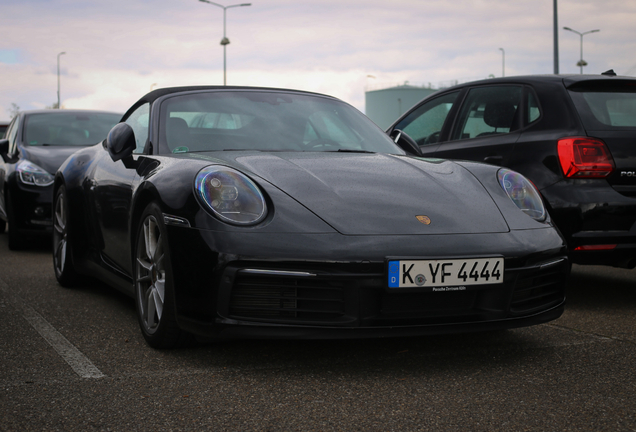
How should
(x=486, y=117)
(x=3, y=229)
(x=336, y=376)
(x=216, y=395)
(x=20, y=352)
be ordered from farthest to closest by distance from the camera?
(x=3, y=229) < (x=486, y=117) < (x=20, y=352) < (x=336, y=376) < (x=216, y=395)

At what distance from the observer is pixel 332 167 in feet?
11.4

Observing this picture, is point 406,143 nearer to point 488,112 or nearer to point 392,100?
point 488,112

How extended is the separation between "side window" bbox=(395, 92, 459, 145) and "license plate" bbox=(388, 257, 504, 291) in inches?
118

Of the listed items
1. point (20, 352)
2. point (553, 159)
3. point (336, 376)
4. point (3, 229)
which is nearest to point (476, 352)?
point (336, 376)

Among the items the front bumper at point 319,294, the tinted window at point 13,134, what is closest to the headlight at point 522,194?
the front bumper at point 319,294

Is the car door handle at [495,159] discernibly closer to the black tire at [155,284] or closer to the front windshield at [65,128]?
the black tire at [155,284]

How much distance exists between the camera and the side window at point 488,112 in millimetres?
5122

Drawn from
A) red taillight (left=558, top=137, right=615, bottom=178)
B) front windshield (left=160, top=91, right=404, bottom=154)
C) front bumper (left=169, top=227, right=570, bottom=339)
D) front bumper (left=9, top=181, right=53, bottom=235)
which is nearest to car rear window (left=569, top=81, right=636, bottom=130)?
red taillight (left=558, top=137, right=615, bottom=178)

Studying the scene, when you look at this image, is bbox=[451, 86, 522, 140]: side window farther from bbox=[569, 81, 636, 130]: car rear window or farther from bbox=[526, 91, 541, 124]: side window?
bbox=[569, 81, 636, 130]: car rear window

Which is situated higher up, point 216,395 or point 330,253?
point 330,253

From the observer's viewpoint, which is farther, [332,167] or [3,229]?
[3,229]

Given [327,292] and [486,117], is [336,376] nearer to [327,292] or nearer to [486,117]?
[327,292]

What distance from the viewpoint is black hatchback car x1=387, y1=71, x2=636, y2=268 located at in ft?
14.1

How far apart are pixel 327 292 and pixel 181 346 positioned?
2.72 feet
